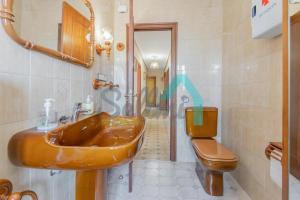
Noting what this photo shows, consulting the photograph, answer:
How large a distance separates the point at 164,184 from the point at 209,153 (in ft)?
2.12

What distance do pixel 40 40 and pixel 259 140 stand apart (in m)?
1.80

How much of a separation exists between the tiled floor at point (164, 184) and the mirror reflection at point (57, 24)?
4.48 feet

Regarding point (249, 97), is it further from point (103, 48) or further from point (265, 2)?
point (103, 48)

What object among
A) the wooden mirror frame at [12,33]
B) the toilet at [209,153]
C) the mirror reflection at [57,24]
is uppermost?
the mirror reflection at [57,24]

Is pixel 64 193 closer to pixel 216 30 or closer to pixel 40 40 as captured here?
pixel 40 40

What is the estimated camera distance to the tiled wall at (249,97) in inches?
52.0

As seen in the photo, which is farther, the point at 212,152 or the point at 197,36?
the point at 197,36

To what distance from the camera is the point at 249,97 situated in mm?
1685

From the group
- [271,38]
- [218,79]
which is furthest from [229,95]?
[271,38]

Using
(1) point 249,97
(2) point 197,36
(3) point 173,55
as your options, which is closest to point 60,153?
(1) point 249,97

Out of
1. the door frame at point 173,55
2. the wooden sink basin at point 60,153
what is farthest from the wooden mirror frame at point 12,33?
the door frame at point 173,55

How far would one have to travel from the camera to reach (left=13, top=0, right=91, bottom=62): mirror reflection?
0.88 m

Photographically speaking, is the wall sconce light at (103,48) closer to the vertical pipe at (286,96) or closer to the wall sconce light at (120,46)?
the wall sconce light at (120,46)

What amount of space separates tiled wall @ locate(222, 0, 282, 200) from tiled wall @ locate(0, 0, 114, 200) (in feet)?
5.14
